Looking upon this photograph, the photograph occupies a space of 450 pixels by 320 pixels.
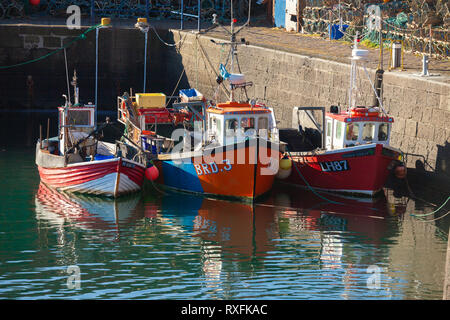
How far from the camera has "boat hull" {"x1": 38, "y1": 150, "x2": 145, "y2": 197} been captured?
17.4 m

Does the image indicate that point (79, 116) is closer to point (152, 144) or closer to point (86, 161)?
point (86, 161)

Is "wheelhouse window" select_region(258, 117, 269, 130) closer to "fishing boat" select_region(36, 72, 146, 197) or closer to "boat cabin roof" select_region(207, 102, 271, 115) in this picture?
"boat cabin roof" select_region(207, 102, 271, 115)

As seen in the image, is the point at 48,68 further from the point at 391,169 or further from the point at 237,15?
the point at 391,169

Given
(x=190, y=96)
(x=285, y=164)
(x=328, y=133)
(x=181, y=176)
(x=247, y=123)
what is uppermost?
(x=190, y=96)

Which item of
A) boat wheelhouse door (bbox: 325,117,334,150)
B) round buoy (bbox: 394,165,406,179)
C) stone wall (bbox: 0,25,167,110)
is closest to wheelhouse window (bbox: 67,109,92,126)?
boat wheelhouse door (bbox: 325,117,334,150)

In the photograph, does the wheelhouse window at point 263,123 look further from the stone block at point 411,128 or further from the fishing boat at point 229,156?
the stone block at point 411,128

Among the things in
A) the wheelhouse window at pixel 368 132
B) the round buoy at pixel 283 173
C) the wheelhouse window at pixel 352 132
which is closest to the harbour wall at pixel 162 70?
the wheelhouse window at pixel 368 132

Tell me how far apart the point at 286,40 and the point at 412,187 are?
990 centimetres

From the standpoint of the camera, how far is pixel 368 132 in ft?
58.5

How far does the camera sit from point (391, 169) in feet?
57.7

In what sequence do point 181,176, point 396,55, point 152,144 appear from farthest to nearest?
point 396,55 < point 152,144 < point 181,176

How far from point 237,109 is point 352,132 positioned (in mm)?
2436

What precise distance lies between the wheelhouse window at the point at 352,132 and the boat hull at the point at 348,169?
0.47 m

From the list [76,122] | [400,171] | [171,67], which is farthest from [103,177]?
[171,67]
